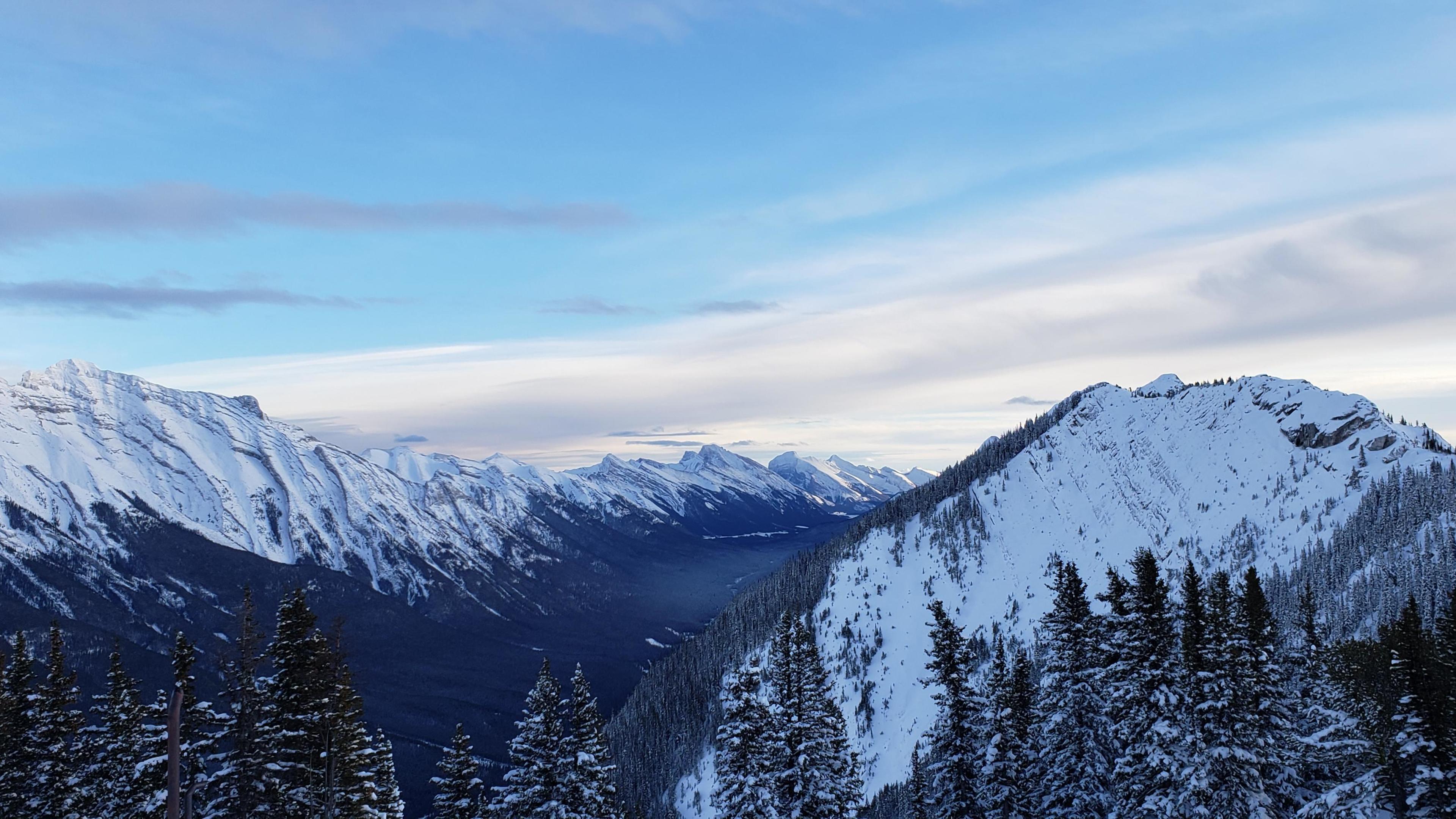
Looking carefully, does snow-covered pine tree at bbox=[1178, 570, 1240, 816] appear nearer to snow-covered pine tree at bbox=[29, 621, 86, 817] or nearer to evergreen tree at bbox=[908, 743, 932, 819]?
evergreen tree at bbox=[908, 743, 932, 819]

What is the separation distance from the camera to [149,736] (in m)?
35.9

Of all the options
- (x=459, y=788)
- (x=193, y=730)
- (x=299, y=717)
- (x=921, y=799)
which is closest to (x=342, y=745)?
(x=299, y=717)

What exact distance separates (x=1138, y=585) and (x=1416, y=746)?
8.86m

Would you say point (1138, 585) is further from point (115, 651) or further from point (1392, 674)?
point (115, 651)

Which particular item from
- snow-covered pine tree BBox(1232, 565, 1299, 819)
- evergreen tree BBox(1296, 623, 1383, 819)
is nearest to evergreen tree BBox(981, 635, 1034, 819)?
snow-covered pine tree BBox(1232, 565, 1299, 819)

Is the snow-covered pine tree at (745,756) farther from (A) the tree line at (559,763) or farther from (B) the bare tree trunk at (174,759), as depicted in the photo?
(B) the bare tree trunk at (174,759)

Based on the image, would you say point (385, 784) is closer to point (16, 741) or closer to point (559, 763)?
point (559, 763)

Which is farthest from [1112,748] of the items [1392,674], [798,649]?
[798,649]

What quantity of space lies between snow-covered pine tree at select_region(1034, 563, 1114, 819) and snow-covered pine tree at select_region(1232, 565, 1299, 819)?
Result: 4700mm

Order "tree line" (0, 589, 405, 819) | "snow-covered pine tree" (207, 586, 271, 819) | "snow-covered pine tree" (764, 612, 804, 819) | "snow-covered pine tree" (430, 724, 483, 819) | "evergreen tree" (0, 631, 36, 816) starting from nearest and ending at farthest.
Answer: "snow-covered pine tree" (207, 586, 271, 819) → "tree line" (0, 589, 405, 819) → "snow-covered pine tree" (764, 612, 804, 819) → "evergreen tree" (0, 631, 36, 816) → "snow-covered pine tree" (430, 724, 483, 819)

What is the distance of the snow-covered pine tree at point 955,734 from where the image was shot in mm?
35125

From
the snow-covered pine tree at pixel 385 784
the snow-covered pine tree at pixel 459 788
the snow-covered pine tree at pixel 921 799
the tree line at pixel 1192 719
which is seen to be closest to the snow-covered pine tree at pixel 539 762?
the snow-covered pine tree at pixel 459 788

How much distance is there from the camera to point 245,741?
106ft

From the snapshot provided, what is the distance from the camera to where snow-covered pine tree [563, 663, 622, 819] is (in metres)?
36.0
